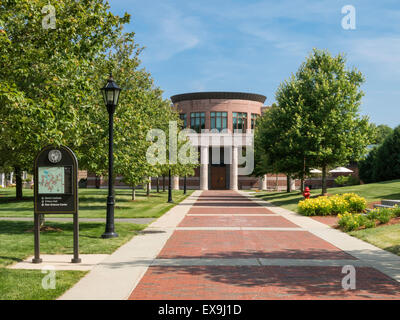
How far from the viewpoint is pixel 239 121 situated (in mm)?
70375

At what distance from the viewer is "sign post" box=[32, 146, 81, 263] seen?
1034 cm

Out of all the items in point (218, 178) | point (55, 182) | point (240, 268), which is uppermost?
point (55, 182)

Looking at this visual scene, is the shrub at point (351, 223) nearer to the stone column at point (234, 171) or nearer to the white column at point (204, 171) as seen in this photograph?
the white column at point (204, 171)

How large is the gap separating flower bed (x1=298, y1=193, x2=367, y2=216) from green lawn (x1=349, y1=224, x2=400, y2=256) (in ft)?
21.8

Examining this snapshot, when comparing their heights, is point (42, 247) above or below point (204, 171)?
below

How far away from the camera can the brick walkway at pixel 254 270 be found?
288 inches

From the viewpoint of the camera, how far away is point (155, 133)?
3397 cm

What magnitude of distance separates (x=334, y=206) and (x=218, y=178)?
164 ft

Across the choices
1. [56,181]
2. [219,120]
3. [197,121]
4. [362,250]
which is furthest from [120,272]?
[197,121]

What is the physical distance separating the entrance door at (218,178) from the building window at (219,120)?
7216 mm

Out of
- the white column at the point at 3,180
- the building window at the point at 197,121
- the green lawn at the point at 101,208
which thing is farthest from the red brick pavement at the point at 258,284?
the white column at the point at 3,180

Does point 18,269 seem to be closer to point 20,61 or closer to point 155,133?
point 20,61

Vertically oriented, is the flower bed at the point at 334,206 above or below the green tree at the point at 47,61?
below

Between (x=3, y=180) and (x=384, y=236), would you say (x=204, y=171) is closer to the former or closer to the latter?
(x=3, y=180)
